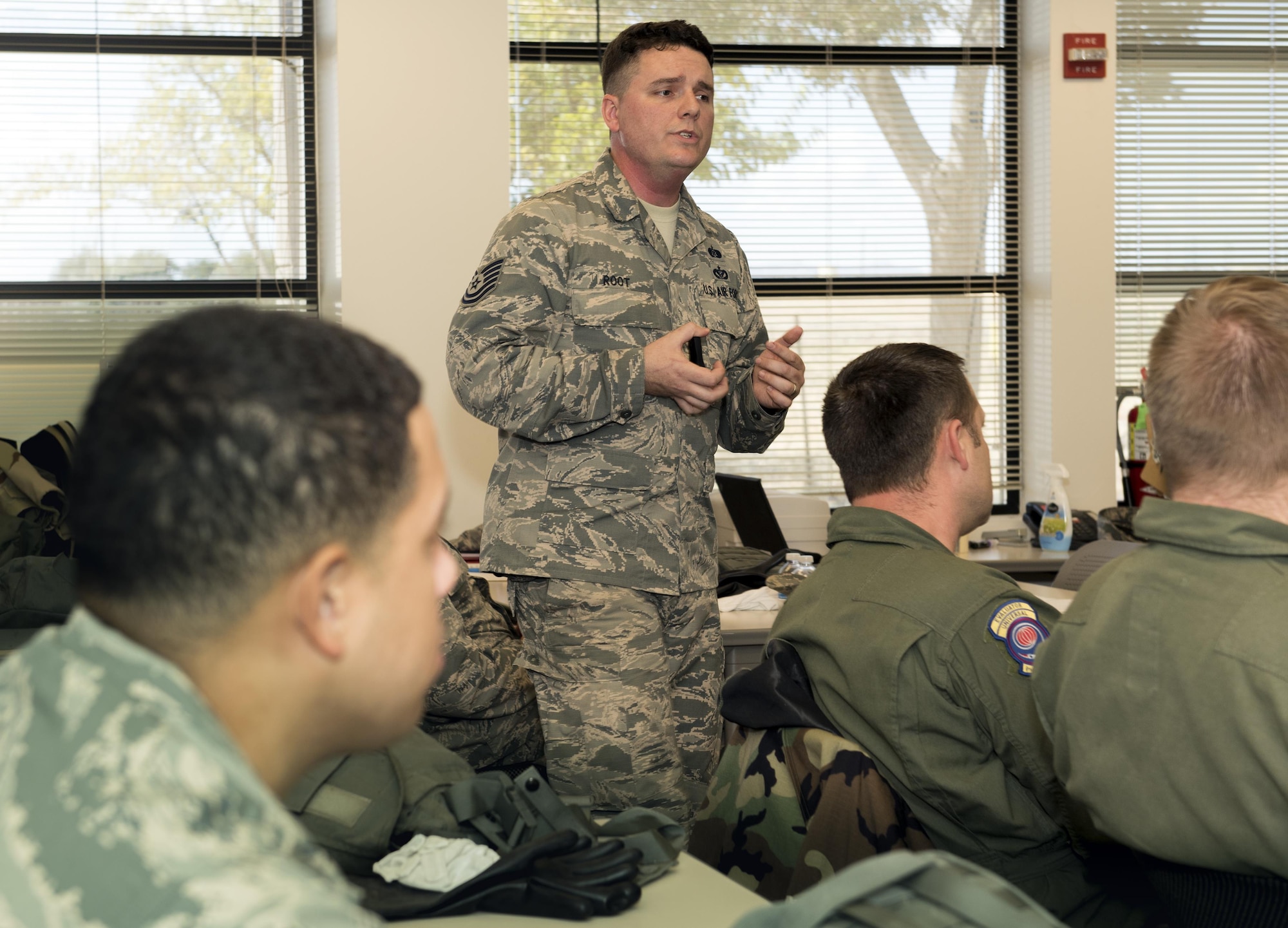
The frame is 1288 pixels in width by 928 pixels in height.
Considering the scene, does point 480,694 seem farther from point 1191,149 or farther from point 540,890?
point 1191,149

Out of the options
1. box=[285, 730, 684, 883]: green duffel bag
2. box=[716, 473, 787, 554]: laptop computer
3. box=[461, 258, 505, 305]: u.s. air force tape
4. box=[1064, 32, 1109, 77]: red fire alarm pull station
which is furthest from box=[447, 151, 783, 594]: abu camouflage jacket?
box=[1064, 32, 1109, 77]: red fire alarm pull station

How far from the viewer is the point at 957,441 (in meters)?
1.87

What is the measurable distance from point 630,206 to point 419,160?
178 cm

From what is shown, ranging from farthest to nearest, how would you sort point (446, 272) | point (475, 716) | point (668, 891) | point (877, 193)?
1. point (877, 193)
2. point (446, 272)
3. point (475, 716)
4. point (668, 891)

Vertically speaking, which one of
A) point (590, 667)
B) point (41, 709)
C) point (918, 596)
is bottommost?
point (590, 667)

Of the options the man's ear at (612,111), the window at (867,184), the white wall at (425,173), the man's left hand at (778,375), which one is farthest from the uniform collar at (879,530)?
the window at (867,184)

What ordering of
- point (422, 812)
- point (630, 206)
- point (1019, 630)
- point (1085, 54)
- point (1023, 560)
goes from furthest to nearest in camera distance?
point (1085, 54) → point (1023, 560) → point (630, 206) → point (1019, 630) → point (422, 812)

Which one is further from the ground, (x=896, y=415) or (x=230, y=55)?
Answer: (x=230, y=55)

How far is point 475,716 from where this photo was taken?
2350mm

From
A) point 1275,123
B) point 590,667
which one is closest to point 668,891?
point 590,667

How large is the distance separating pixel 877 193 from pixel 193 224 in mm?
2545

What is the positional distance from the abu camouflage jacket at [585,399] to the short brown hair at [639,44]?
176 millimetres

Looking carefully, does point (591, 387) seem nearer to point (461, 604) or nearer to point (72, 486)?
point (461, 604)

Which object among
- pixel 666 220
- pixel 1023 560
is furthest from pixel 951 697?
pixel 1023 560
